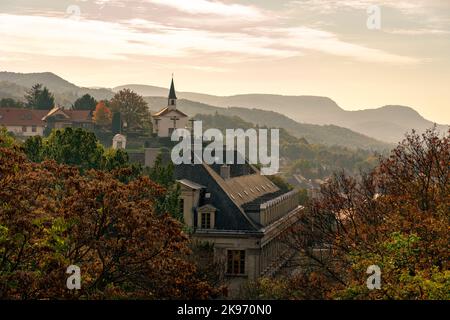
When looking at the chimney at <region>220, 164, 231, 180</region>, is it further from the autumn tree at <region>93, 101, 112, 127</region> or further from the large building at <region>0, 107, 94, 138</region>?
the large building at <region>0, 107, 94, 138</region>

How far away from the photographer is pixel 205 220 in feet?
242

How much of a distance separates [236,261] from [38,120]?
130m

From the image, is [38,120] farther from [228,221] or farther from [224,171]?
[228,221]

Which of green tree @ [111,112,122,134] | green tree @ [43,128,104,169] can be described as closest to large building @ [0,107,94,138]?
green tree @ [111,112,122,134]

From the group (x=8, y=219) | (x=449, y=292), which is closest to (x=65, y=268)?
(x=8, y=219)

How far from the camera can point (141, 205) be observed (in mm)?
30281

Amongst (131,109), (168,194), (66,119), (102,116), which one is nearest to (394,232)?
(168,194)

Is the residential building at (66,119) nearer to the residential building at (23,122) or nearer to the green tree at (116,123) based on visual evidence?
the residential building at (23,122)

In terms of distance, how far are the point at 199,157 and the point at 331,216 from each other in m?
30.2

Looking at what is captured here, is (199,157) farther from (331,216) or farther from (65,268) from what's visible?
(65,268)

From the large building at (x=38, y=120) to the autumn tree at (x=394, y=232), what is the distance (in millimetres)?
138622

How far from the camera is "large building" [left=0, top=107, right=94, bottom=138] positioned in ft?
619

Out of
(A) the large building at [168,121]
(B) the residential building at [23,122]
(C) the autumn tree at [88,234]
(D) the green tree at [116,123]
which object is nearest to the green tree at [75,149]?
(C) the autumn tree at [88,234]

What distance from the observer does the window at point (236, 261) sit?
7156cm
